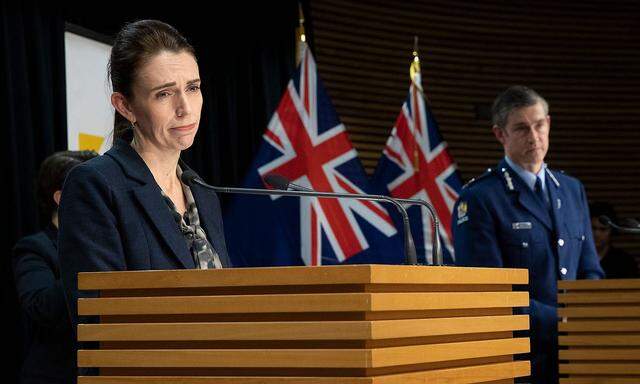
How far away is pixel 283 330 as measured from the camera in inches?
65.9

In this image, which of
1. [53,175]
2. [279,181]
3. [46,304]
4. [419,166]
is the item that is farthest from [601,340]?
[419,166]

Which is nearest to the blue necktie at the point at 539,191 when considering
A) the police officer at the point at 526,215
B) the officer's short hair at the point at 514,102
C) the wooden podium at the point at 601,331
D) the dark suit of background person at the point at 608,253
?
the police officer at the point at 526,215

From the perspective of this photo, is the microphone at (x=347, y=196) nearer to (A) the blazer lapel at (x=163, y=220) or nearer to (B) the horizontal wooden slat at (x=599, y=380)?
(A) the blazer lapel at (x=163, y=220)

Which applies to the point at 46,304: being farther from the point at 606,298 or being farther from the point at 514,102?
the point at 514,102

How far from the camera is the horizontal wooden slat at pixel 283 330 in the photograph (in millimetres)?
1631

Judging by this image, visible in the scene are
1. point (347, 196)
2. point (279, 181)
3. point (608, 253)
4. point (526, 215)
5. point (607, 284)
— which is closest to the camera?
point (347, 196)

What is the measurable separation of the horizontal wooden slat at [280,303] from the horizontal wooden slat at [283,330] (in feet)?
0.07

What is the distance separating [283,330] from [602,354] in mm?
1656

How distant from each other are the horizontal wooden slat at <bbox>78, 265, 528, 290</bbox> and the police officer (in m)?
2.09

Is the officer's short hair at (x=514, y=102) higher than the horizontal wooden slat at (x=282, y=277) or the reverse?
higher

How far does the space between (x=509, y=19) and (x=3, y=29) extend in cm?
529

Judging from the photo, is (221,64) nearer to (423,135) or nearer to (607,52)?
(423,135)

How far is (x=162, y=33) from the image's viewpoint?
232cm

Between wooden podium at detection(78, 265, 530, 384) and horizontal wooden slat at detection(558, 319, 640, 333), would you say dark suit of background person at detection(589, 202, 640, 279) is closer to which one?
horizontal wooden slat at detection(558, 319, 640, 333)
